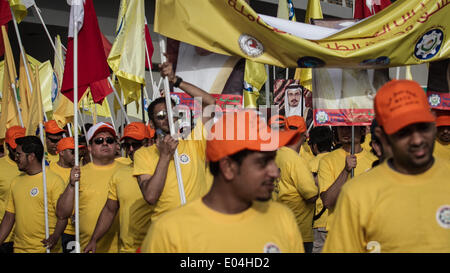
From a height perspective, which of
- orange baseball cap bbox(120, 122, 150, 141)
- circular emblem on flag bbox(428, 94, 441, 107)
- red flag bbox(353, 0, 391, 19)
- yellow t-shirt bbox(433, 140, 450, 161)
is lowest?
yellow t-shirt bbox(433, 140, 450, 161)

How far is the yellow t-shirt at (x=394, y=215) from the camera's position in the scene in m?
2.63

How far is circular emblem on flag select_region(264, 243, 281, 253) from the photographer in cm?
256

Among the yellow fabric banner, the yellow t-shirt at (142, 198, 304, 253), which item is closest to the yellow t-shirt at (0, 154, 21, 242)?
the yellow fabric banner

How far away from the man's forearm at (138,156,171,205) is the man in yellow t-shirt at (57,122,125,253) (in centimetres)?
124

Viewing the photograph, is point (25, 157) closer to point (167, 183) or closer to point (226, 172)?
point (167, 183)

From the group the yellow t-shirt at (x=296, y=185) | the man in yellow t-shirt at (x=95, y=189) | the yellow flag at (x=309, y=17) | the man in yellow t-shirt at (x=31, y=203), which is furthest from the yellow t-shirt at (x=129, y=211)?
the yellow flag at (x=309, y=17)

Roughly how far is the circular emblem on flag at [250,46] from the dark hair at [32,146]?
2746 millimetres

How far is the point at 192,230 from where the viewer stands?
2504mm

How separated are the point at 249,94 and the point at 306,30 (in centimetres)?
289

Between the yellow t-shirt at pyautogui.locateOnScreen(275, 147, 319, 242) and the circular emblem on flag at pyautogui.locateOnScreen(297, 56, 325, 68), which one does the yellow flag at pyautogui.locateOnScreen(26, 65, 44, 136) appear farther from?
the circular emblem on flag at pyautogui.locateOnScreen(297, 56, 325, 68)

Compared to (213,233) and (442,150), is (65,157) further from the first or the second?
(213,233)

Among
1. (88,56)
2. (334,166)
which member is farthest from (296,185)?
(88,56)

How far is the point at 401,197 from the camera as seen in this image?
105 inches

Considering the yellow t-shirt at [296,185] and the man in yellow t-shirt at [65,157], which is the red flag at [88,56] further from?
the yellow t-shirt at [296,185]
